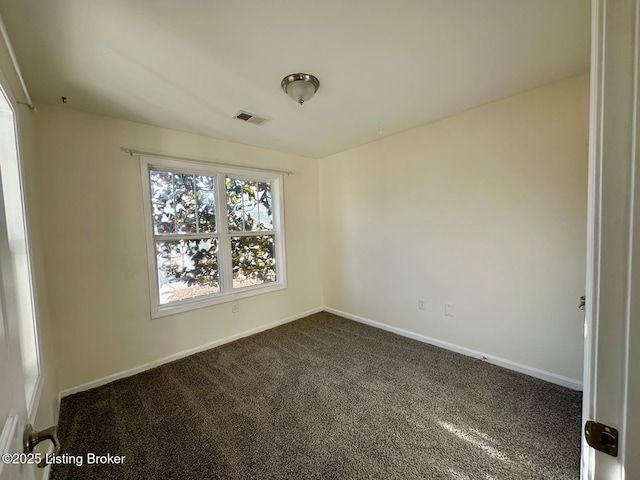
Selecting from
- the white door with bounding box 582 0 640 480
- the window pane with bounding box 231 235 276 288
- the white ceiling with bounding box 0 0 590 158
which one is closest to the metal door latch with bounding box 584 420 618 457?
the white door with bounding box 582 0 640 480

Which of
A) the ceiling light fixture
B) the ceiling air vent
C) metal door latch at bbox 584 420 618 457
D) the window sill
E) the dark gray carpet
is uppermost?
the ceiling air vent

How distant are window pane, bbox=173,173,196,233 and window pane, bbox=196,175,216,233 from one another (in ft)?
0.21

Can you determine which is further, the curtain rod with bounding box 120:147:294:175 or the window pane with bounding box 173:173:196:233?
the window pane with bounding box 173:173:196:233

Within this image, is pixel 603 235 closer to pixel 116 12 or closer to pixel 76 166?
pixel 116 12

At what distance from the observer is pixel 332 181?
12.5 ft

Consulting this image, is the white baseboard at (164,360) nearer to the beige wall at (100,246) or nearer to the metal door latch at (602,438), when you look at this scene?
the beige wall at (100,246)

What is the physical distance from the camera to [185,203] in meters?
2.82

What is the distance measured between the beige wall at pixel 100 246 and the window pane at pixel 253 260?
0.55 m

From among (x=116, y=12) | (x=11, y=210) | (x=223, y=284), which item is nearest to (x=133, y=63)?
(x=116, y=12)

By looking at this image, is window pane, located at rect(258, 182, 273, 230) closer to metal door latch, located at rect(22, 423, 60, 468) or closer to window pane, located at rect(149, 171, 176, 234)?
window pane, located at rect(149, 171, 176, 234)

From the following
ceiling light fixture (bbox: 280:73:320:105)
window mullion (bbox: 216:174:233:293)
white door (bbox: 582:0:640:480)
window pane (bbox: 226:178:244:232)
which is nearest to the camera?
white door (bbox: 582:0:640:480)

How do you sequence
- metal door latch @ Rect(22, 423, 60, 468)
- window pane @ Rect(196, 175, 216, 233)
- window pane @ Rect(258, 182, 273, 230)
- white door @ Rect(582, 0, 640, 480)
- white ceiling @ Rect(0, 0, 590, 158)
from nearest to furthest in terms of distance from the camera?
white door @ Rect(582, 0, 640, 480) < metal door latch @ Rect(22, 423, 60, 468) < white ceiling @ Rect(0, 0, 590, 158) < window pane @ Rect(196, 175, 216, 233) < window pane @ Rect(258, 182, 273, 230)

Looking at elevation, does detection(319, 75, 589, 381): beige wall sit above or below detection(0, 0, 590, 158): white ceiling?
→ below

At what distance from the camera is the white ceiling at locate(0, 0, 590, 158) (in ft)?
4.22
